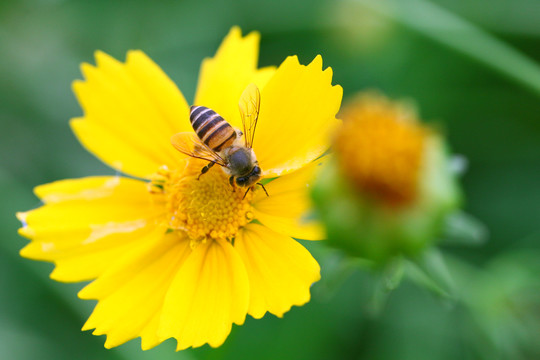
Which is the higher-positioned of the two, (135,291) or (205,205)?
(205,205)

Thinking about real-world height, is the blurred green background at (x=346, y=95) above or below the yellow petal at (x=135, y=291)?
above

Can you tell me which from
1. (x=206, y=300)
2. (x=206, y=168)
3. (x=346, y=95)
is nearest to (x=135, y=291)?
(x=206, y=300)

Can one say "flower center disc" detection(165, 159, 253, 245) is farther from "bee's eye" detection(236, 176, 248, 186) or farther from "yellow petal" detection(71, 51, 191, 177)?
"yellow petal" detection(71, 51, 191, 177)

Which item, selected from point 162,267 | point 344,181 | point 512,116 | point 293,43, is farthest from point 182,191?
point 512,116

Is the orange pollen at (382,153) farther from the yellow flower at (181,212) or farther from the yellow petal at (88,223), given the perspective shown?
the yellow petal at (88,223)

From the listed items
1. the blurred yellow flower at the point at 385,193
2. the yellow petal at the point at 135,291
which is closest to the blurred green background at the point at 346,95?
the yellow petal at the point at 135,291

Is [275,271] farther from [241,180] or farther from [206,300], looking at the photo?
[241,180]
